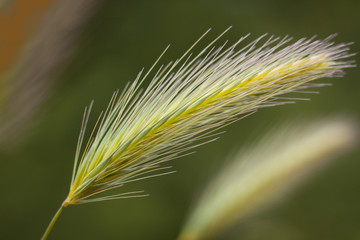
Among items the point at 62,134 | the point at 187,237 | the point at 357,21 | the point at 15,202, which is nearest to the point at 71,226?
the point at 15,202

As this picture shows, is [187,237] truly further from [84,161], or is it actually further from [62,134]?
[62,134]

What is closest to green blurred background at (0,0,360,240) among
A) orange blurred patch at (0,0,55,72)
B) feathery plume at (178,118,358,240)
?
feathery plume at (178,118,358,240)

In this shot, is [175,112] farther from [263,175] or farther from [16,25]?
[263,175]

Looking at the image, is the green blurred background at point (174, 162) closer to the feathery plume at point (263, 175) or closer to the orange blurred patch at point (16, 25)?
the feathery plume at point (263, 175)

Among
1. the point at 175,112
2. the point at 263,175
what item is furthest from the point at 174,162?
the point at 175,112

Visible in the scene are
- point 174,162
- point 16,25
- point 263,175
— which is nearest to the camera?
point 16,25

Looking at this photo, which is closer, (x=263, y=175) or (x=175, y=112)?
(x=175, y=112)
